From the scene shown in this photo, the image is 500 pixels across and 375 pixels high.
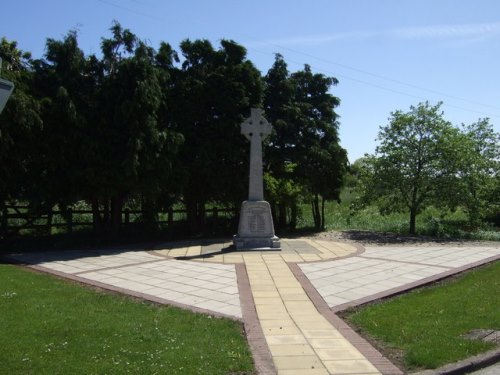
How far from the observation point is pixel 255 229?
13508 mm

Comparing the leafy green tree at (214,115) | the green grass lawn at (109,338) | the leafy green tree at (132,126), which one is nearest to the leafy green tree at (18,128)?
the leafy green tree at (132,126)

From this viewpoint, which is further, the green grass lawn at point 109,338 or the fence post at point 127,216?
the fence post at point 127,216

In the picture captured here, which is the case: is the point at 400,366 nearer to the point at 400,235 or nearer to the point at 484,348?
the point at 484,348

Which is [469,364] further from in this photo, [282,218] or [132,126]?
[282,218]

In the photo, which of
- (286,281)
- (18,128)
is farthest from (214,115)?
(286,281)

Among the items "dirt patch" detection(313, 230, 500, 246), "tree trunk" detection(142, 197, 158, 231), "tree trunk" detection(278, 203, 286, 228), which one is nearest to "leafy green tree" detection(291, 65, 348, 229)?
"tree trunk" detection(278, 203, 286, 228)

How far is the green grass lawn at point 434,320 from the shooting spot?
5156 millimetres

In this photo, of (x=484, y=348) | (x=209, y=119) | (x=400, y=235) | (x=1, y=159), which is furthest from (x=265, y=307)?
(x=400, y=235)

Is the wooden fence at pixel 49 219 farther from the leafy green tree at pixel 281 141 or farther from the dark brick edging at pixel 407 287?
the dark brick edging at pixel 407 287

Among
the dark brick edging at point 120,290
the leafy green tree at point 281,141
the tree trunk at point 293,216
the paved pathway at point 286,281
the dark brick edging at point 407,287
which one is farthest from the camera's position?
the tree trunk at point 293,216

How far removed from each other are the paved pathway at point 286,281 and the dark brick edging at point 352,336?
0.01 m

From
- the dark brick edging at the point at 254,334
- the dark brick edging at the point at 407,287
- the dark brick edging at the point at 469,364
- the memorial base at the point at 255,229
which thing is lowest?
the dark brick edging at the point at 469,364

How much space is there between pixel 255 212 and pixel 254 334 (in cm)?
770

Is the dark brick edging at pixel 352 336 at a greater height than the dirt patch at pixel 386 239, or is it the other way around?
the dirt patch at pixel 386 239
